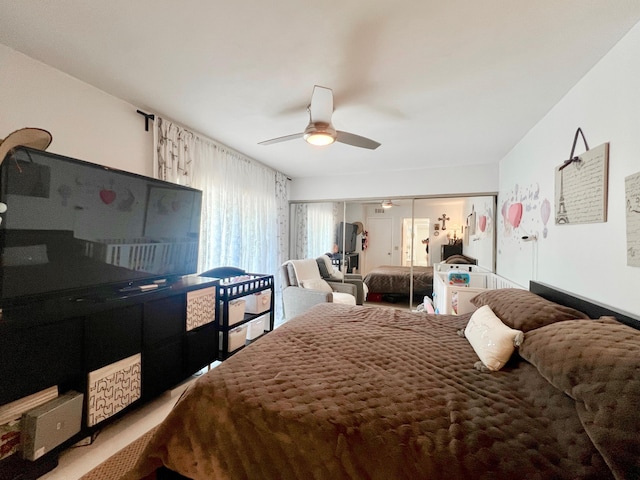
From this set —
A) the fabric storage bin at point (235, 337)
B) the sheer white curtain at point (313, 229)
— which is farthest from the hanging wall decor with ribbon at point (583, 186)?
the sheer white curtain at point (313, 229)

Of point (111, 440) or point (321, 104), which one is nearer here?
point (111, 440)

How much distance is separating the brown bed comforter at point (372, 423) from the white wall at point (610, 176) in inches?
29.2

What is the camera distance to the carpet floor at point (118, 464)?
1421mm

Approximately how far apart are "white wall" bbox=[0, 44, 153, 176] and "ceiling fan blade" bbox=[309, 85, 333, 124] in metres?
1.62

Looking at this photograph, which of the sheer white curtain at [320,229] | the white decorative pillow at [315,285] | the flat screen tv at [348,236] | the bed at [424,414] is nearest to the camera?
the bed at [424,414]

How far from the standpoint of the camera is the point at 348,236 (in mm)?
4613

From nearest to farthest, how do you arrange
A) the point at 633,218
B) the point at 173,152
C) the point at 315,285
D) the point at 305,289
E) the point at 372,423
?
the point at 372,423, the point at 633,218, the point at 173,152, the point at 305,289, the point at 315,285

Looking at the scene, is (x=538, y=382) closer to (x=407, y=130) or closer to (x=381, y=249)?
(x=407, y=130)

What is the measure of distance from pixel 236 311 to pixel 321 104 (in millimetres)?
2138

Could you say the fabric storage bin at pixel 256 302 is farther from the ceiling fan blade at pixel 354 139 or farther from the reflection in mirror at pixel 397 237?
the ceiling fan blade at pixel 354 139

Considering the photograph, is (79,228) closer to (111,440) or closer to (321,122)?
(111,440)

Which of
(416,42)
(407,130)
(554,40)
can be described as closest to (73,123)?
(416,42)

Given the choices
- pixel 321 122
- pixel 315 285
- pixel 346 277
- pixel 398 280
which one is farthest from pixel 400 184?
pixel 321 122

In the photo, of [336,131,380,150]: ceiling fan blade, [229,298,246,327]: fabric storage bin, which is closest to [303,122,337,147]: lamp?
[336,131,380,150]: ceiling fan blade
